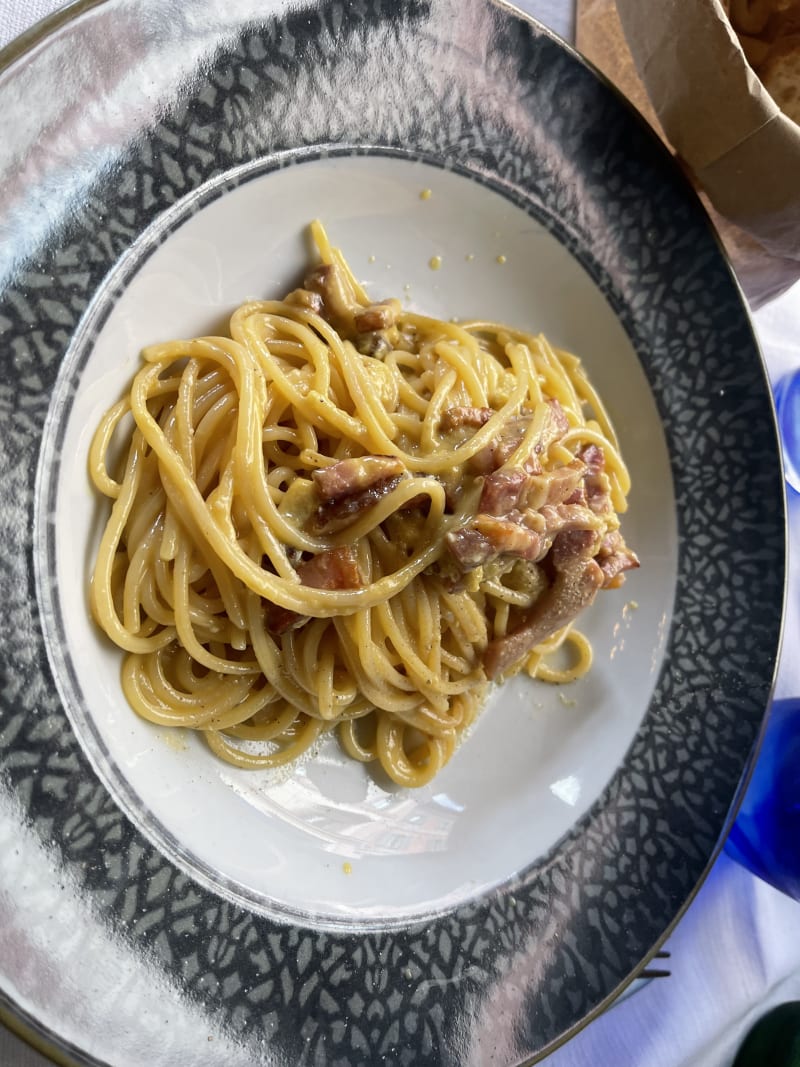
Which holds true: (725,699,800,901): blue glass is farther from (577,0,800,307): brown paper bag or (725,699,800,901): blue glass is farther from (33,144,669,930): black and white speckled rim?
(577,0,800,307): brown paper bag

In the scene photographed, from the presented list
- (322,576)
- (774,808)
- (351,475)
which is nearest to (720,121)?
(351,475)

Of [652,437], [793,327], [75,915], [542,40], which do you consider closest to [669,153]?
[542,40]

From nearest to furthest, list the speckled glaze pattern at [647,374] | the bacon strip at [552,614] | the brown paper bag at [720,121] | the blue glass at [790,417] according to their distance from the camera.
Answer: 1. the speckled glaze pattern at [647,374]
2. the brown paper bag at [720,121]
3. the bacon strip at [552,614]
4. the blue glass at [790,417]

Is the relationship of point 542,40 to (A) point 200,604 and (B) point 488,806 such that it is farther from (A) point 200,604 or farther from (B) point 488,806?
(B) point 488,806

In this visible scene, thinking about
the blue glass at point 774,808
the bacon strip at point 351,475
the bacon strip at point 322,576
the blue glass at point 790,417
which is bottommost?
the blue glass at point 774,808

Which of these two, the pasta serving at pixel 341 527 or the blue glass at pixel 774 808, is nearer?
the pasta serving at pixel 341 527

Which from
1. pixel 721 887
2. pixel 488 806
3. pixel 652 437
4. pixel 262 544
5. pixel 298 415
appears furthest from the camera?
pixel 721 887

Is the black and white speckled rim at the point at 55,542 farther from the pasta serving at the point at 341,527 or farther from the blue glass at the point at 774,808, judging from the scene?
the blue glass at the point at 774,808

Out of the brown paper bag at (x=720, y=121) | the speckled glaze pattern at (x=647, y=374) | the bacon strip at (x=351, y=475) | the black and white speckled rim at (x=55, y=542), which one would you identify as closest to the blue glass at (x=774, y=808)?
the speckled glaze pattern at (x=647, y=374)
